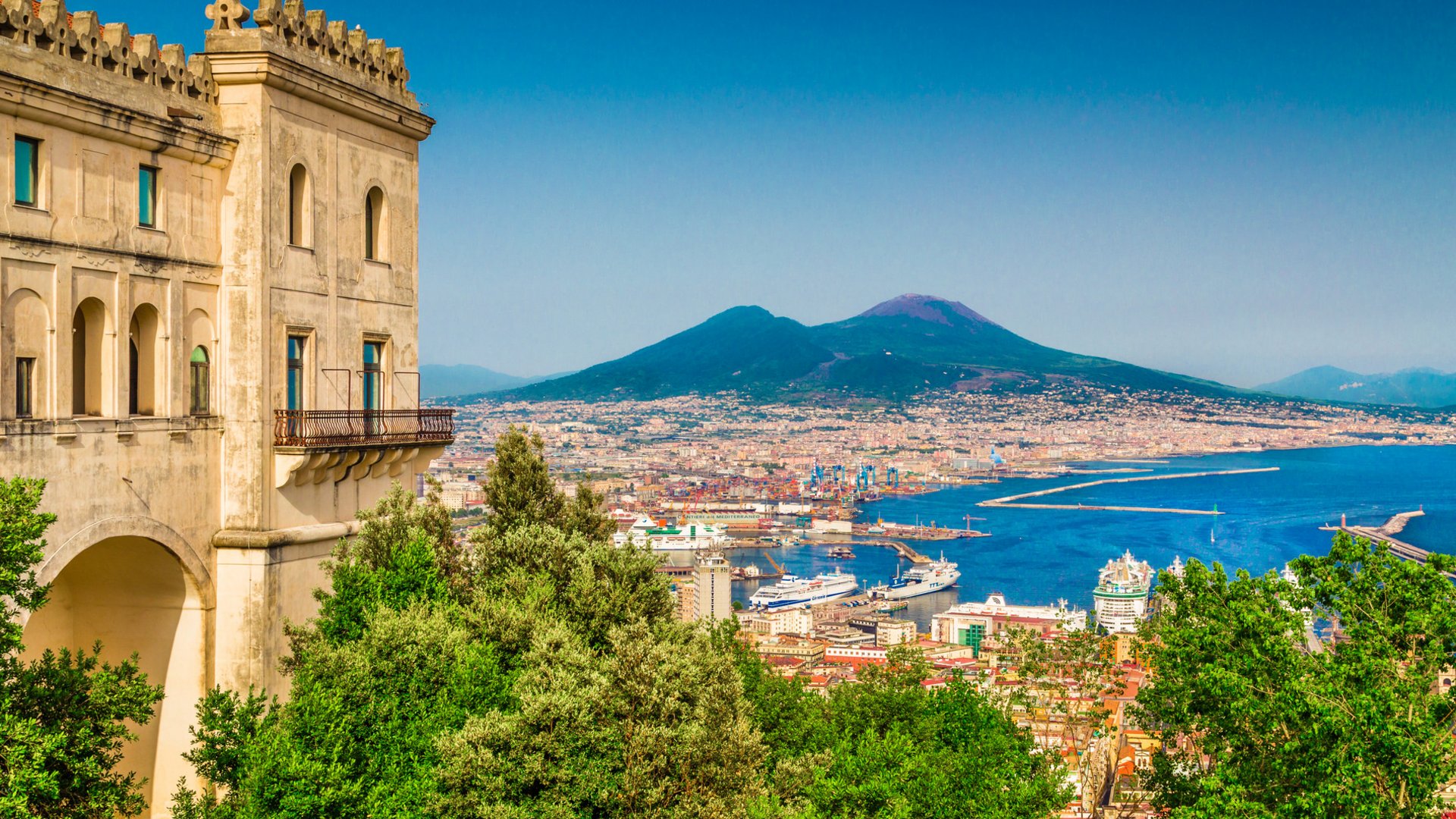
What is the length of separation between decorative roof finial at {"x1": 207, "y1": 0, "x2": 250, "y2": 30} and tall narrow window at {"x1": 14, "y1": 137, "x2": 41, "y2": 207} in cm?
214

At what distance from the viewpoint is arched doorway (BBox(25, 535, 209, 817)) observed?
1085cm

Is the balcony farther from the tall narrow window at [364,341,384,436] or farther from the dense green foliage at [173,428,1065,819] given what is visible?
Answer: the dense green foliage at [173,428,1065,819]

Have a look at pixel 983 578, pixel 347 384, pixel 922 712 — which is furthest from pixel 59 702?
pixel 983 578

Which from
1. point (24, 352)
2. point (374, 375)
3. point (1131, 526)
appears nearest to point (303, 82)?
point (374, 375)

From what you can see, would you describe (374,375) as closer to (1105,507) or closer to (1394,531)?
(1394,531)

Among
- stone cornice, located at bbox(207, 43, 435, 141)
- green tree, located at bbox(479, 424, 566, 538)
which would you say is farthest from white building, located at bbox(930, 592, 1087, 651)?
stone cornice, located at bbox(207, 43, 435, 141)

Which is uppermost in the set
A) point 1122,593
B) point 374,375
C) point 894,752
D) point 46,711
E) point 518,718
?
point 374,375

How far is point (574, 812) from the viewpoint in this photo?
902cm

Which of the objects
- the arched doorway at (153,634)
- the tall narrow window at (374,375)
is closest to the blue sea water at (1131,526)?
the tall narrow window at (374,375)

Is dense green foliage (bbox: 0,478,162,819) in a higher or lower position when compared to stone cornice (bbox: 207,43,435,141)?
lower

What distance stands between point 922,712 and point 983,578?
3278 inches

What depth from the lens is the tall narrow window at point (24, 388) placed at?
913 cm

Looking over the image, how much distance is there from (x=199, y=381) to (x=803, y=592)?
8170cm

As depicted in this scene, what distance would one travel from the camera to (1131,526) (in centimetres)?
11906
